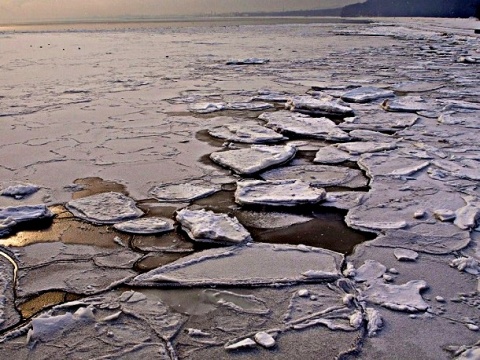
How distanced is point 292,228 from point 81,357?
4.18ft

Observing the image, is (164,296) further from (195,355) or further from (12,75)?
(12,75)

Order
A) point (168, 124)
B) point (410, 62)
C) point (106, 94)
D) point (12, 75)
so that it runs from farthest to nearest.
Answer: point (410, 62), point (12, 75), point (106, 94), point (168, 124)

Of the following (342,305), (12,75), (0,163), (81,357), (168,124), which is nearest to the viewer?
(81,357)

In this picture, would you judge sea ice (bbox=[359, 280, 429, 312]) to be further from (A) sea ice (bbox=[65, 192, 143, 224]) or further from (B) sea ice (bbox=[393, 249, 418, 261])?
(A) sea ice (bbox=[65, 192, 143, 224])

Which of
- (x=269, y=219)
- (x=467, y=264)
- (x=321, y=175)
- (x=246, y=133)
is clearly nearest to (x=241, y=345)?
(x=269, y=219)

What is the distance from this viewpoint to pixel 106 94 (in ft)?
20.7

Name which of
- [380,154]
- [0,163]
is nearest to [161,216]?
[0,163]

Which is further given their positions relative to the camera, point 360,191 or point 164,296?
point 360,191

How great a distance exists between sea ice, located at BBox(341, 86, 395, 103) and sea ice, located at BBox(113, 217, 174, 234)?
4.14 m

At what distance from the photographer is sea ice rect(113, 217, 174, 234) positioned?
89.5 inches

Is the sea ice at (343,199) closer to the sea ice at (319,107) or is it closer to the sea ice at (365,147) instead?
the sea ice at (365,147)

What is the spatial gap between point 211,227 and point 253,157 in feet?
4.08

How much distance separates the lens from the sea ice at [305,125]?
13.3 feet

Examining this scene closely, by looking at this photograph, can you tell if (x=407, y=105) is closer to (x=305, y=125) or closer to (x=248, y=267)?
(x=305, y=125)
